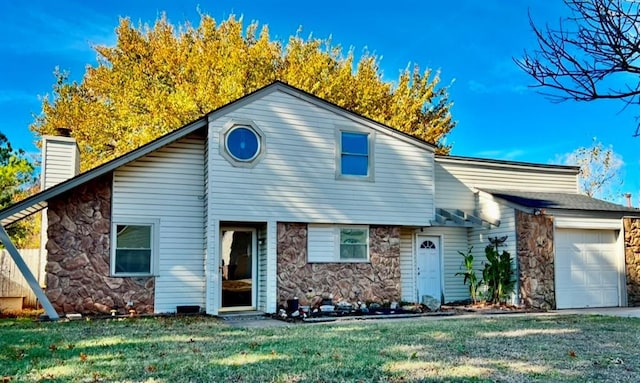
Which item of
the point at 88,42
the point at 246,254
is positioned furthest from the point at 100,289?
the point at 88,42

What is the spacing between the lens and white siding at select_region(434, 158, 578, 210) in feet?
51.0

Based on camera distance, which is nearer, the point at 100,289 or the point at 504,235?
the point at 100,289

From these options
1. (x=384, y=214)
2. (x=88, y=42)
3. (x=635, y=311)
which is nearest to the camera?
(x=635, y=311)

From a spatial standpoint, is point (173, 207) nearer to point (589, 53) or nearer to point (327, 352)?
point (327, 352)

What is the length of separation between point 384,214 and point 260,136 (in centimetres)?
373

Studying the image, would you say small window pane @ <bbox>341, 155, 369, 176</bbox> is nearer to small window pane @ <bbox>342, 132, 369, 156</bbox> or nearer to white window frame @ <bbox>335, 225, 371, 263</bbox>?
small window pane @ <bbox>342, 132, 369, 156</bbox>

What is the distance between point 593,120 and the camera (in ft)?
90.3

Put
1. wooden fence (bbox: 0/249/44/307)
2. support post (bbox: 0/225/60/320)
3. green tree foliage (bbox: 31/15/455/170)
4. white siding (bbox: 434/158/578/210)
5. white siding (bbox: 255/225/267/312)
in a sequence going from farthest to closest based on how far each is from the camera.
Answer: green tree foliage (bbox: 31/15/455/170), white siding (bbox: 434/158/578/210), wooden fence (bbox: 0/249/44/307), white siding (bbox: 255/225/267/312), support post (bbox: 0/225/60/320)

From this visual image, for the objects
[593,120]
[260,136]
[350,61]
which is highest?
[350,61]

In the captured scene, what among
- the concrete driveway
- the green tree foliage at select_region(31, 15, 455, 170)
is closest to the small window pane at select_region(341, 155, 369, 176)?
the concrete driveway

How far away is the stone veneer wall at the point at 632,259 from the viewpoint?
14164mm

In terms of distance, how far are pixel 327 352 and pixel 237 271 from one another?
6999 millimetres

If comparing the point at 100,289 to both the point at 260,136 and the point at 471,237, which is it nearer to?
the point at 260,136

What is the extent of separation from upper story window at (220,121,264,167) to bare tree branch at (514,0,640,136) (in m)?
8.69
